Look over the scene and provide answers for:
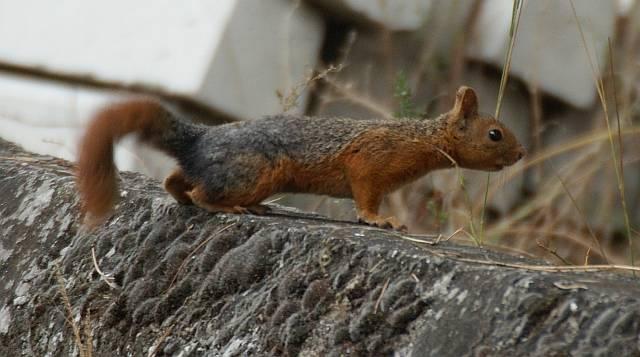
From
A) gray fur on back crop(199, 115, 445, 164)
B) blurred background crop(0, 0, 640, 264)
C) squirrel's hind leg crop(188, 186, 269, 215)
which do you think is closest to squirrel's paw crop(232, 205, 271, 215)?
squirrel's hind leg crop(188, 186, 269, 215)

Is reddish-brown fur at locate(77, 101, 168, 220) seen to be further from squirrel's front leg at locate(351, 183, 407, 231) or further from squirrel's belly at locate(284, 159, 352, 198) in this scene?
squirrel's front leg at locate(351, 183, 407, 231)

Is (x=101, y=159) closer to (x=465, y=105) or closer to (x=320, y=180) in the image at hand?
(x=320, y=180)

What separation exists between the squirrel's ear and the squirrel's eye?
0.27 ft

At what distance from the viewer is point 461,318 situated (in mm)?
2400

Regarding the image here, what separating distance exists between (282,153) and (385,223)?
360mm

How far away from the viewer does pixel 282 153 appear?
3.58 metres

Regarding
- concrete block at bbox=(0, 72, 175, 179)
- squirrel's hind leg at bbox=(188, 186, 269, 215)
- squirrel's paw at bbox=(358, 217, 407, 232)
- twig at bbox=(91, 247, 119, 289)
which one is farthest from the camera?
concrete block at bbox=(0, 72, 175, 179)

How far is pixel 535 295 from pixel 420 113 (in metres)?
2.27

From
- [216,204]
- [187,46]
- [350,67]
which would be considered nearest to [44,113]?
[187,46]

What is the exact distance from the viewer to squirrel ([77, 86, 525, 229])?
322cm

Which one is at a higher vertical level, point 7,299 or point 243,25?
point 243,25

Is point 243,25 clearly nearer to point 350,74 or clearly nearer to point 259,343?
point 350,74

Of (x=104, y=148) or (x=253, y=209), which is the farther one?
(x=253, y=209)

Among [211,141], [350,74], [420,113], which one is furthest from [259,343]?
[350,74]
